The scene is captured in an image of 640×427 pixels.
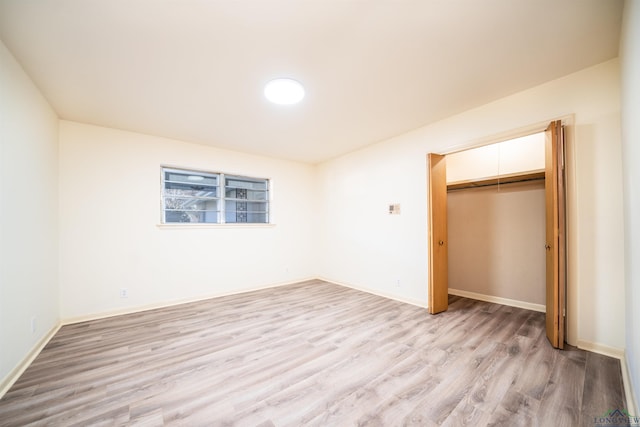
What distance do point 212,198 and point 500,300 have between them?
4938 millimetres

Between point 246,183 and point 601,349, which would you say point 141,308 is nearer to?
point 246,183

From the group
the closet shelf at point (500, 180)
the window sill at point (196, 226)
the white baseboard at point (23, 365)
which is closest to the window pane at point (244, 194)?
the window sill at point (196, 226)

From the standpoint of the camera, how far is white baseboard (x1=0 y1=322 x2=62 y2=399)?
1809 mm

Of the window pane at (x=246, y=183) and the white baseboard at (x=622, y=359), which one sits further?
the window pane at (x=246, y=183)

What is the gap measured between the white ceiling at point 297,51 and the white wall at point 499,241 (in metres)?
1.59

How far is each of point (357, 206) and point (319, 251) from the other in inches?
62.2

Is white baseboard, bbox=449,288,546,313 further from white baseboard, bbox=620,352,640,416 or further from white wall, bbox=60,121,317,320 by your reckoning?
white wall, bbox=60,121,317,320

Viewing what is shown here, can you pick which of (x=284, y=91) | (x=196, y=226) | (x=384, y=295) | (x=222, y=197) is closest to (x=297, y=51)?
(x=284, y=91)

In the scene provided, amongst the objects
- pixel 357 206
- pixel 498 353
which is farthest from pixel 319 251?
pixel 498 353

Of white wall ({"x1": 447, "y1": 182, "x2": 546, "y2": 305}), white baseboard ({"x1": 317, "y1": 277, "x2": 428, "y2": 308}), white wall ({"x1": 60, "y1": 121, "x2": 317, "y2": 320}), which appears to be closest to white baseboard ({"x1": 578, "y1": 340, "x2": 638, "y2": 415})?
white wall ({"x1": 447, "y1": 182, "x2": 546, "y2": 305})

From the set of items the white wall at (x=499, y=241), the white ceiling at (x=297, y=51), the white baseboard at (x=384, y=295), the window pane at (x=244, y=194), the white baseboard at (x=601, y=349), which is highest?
the white ceiling at (x=297, y=51)

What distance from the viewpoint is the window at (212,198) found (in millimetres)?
4008

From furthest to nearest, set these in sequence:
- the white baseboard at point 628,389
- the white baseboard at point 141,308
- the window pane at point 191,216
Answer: the window pane at point 191,216 < the white baseboard at point 141,308 < the white baseboard at point 628,389

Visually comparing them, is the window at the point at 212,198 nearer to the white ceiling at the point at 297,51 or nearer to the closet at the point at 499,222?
the white ceiling at the point at 297,51
